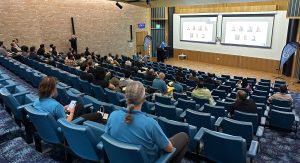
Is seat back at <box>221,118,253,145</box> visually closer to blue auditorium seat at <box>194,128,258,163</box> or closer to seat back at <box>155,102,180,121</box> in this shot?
blue auditorium seat at <box>194,128,258,163</box>

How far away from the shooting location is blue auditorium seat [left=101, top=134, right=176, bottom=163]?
1.86m

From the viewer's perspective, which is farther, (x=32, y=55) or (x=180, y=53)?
(x=180, y=53)

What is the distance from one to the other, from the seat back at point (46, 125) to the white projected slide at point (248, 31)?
12389 millimetres

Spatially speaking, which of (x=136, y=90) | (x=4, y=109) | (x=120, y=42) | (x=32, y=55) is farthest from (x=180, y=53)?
(x=136, y=90)

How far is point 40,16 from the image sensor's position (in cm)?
1218

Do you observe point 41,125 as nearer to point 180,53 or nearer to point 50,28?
point 50,28

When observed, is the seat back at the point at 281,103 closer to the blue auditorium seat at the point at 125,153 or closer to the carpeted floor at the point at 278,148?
the carpeted floor at the point at 278,148

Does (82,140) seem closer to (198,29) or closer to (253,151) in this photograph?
(253,151)

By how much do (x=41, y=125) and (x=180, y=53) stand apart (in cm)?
1526

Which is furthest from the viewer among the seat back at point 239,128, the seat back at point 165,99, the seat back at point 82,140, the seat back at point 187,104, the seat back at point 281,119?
the seat back at point 165,99

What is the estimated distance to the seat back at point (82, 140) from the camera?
2359 mm

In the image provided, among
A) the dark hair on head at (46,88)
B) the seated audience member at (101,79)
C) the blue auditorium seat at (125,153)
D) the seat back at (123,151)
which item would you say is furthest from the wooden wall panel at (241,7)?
the seat back at (123,151)

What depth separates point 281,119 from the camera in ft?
15.5

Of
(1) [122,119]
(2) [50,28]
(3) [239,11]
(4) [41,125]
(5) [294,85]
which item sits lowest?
(5) [294,85]
